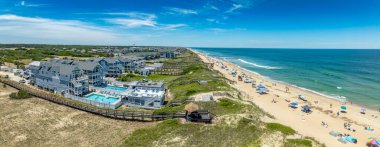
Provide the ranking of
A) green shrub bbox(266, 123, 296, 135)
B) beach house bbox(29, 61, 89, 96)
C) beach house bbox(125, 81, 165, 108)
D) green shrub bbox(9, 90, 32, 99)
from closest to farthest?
green shrub bbox(266, 123, 296, 135) < beach house bbox(125, 81, 165, 108) < green shrub bbox(9, 90, 32, 99) < beach house bbox(29, 61, 89, 96)

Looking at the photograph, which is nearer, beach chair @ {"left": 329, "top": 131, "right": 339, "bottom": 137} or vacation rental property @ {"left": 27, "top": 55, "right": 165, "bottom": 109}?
beach chair @ {"left": 329, "top": 131, "right": 339, "bottom": 137}

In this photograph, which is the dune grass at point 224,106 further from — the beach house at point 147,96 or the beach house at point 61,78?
the beach house at point 61,78

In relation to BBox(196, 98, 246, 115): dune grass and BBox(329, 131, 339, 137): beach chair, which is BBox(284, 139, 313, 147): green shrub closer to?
BBox(196, 98, 246, 115): dune grass

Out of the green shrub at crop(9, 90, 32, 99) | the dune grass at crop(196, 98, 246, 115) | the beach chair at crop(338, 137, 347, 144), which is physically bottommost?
A: the beach chair at crop(338, 137, 347, 144)

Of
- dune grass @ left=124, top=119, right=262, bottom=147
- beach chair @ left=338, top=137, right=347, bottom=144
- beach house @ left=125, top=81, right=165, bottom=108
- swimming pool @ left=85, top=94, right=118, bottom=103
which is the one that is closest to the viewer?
dune grass @ left=124, top=119, right=262, bottom=147

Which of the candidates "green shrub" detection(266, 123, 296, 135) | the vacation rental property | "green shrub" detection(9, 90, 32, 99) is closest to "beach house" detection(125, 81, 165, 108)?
the vacation rental property

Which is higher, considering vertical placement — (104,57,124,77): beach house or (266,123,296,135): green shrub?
(104,57,124,77): beach house

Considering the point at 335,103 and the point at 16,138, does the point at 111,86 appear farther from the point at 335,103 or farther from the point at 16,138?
the point at 335,103

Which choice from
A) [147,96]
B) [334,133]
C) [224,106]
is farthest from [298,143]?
[147,96]

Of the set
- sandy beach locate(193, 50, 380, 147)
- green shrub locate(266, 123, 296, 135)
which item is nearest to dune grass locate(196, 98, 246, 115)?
green shrub locate(266, 123, 296, 135)
